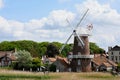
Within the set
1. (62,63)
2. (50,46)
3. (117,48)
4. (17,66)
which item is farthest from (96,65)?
(50,46)

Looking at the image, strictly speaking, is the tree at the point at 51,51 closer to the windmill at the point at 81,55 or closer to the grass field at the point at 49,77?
the windmill at the point at 81,55

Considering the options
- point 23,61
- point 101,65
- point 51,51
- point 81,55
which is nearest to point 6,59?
point 51,51

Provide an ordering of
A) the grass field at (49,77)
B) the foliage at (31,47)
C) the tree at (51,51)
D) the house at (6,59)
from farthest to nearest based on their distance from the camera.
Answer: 1. the foliage at (31,47)
2. the tree at (51,51)
3. the house at (6,59)
4. the grass field at (49,77)

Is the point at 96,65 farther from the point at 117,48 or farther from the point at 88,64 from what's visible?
the point at 117,48

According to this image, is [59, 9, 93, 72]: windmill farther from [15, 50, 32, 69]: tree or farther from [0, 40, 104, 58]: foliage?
[0, 40, 104, 58]: foliage

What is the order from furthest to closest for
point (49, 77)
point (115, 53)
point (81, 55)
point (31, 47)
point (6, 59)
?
point (31, 47), point (115, 53), point (6, 59), point (81, 55), point (49, 77)

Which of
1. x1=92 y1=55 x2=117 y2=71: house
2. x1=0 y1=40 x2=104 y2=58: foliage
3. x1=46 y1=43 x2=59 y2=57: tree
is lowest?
x1=92 y1=55 x2=117 y2=71: house

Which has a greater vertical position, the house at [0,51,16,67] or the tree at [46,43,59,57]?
the tree at [46,43,59,57]

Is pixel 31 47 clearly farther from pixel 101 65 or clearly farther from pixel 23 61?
pixel 23 61

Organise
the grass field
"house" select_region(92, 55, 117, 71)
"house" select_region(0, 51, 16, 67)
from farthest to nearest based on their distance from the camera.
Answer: "house" select_region(0, 51, 16, 67), "house" select_region(92, 55, 117, 71), the grass field

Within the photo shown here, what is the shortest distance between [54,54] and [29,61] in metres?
47.2

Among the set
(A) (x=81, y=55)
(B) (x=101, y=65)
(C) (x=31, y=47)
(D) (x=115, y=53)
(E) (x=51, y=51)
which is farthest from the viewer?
(C) (x=31, y=47)

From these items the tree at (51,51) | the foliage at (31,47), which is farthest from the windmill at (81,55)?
the foliage at (31,47)

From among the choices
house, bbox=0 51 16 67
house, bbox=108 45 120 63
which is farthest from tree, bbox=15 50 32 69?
house, bbox=108 45 120 63
